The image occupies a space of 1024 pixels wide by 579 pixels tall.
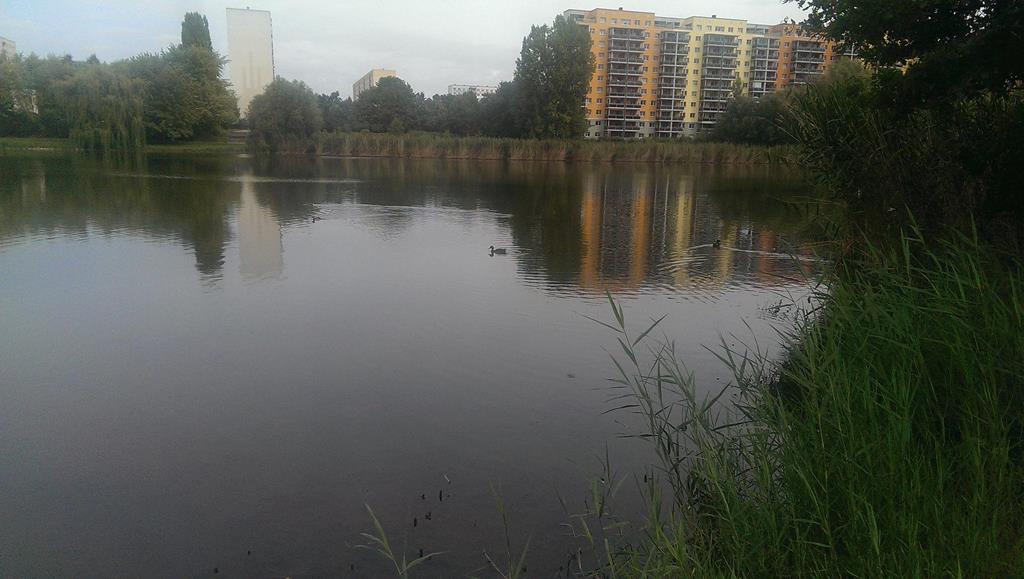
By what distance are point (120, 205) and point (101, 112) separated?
33.3 meters

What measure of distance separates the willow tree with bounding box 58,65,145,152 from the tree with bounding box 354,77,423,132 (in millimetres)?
23257

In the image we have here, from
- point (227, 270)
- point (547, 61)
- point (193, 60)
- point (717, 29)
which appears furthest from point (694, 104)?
point (227, 270)

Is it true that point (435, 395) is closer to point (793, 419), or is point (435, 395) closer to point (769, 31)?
point (793, 419)

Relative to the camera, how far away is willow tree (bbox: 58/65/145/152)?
4581cm

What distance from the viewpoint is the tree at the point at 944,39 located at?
566 centimetres

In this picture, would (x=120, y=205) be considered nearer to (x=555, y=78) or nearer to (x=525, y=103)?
(x=525, y=103)

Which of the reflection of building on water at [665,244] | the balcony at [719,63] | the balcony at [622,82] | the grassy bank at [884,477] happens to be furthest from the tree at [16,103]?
the balcony at [719,63]

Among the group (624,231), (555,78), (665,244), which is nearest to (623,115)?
(555,78)

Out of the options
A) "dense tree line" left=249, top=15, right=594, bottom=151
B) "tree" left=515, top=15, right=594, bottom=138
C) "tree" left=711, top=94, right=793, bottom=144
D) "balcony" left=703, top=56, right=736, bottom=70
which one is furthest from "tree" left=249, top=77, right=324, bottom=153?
"balcony" left=703, top=56, right=736, bottom=70

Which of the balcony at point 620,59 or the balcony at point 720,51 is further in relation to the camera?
the balcony at point 620,59

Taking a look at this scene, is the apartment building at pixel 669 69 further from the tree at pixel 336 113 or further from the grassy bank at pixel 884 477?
the grassy bank at pixel 884 477

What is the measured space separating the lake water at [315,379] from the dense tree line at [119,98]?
3604cm

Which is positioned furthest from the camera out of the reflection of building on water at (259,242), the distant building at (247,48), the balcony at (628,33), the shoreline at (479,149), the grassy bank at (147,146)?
the balcony at (628,33)

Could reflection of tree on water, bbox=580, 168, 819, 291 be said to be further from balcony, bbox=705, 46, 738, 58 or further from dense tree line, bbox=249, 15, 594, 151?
balcony, bbox=705, 46, 738, 58
